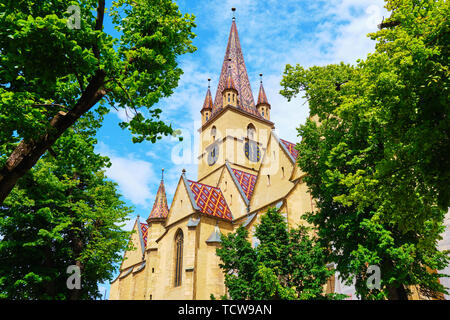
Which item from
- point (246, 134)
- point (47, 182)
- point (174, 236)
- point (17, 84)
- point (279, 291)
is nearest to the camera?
point (17, 84)

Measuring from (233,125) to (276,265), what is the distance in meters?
29.0

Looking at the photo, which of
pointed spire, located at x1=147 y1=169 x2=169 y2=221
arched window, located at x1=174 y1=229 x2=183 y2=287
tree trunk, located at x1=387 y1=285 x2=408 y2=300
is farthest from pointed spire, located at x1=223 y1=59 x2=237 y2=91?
tree trunk, located at x1=387 y1=285 x2=408 y2=300

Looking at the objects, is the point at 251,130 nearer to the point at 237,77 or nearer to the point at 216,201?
the point at 237,77

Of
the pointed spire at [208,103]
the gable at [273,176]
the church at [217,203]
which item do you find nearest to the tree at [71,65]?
the church at [217,203]

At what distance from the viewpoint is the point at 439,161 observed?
794 cm

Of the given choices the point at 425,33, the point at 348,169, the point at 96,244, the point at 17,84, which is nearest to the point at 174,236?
the point at 96,244

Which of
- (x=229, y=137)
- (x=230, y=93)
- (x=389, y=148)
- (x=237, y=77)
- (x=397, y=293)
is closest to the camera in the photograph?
(x=389, y=148)

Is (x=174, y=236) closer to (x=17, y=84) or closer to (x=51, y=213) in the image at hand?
(x=51, y=213)

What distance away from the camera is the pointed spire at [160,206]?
38125 mm

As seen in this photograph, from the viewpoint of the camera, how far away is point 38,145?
305 inches

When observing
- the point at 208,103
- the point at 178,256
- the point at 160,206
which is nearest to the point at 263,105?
the point at 208,103

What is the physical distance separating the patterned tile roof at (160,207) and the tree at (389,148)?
85.5 feet

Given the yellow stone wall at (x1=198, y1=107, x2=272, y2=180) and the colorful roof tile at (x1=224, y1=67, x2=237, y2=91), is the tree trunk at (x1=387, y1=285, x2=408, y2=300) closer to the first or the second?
the yellow stone wall at (x1=198, y1=107, x2=272, y2=180)

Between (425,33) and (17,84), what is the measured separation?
31.7ft
